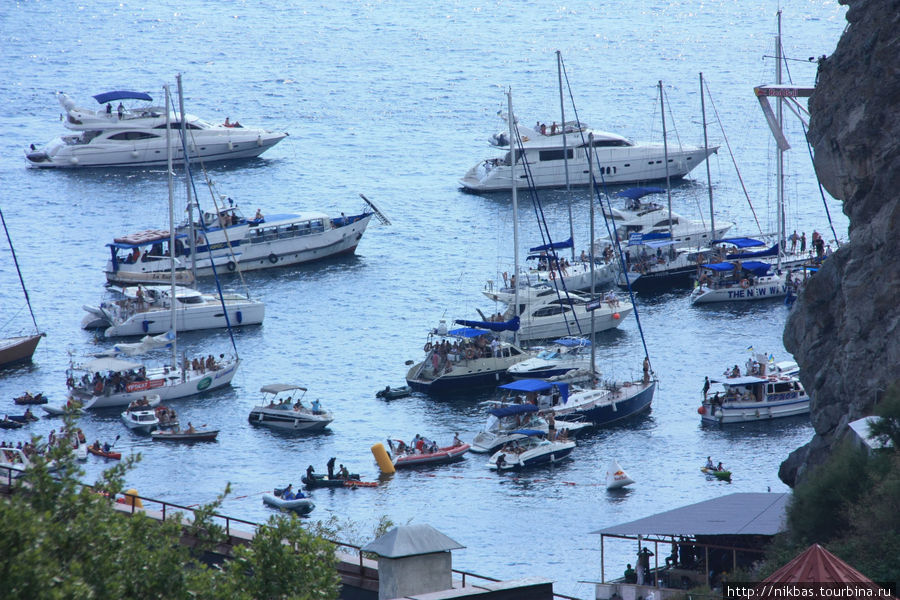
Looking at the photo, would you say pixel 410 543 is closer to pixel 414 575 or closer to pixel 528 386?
pixel 414 575

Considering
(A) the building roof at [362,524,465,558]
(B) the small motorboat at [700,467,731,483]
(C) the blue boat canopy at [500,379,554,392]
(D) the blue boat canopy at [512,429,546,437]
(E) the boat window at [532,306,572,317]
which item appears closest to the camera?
(A) the building roof at [362,524,465,558]

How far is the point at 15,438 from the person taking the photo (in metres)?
64.4

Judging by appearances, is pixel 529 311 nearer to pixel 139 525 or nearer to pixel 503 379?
pixel 503 379

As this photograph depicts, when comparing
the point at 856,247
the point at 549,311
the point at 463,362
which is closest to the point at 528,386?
the point at 463,362

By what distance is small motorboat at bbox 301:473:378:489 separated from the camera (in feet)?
192

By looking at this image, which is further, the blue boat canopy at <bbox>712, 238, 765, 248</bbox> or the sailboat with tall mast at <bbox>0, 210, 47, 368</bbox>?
the blue boat canopy at <bbox>712, 238, 765, 248</bbox>

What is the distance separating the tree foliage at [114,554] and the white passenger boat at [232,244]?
64.9 metres

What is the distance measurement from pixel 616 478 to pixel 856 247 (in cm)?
1858

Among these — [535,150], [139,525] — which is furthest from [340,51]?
[139,525]

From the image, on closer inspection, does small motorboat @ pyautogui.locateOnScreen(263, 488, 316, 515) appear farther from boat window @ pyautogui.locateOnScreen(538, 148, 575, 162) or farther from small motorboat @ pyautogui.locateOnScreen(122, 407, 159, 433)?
boat window @ pyautogui.locateOnScreen(538, 148, 575, 162)

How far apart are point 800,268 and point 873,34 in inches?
1901

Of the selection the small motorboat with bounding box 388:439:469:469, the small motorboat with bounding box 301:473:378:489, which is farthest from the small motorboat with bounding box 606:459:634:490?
the small motorboat with bounding box 301:473:378:489

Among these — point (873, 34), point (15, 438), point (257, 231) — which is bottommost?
point (15, 438)

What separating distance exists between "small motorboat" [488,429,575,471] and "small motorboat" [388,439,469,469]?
170 centimetres
